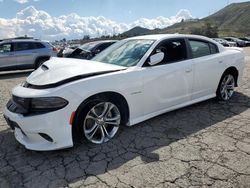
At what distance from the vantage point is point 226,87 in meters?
5.77

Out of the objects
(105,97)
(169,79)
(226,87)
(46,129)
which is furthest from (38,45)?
(46,129)

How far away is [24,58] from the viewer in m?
11.9

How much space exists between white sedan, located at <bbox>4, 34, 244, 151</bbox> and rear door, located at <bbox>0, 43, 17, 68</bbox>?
27.0ft

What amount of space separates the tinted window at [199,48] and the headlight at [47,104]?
2.82 metres

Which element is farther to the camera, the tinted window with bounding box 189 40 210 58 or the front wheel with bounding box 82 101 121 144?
the tinted window with bounding box 189 40 210 58

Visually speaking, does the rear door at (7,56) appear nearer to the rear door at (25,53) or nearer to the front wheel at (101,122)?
the rear door at (25,53)

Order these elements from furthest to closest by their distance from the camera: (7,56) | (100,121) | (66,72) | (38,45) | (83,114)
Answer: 1. (38,45)
2. (7,56)
3. (100,121)
4. (66,72)
5. (83,114)

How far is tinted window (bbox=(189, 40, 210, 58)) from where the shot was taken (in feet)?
16.2

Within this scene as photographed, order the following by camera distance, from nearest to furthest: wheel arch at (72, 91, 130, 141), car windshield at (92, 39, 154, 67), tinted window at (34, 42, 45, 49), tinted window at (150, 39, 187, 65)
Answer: wheel arch at (72, 91, 130, 141), car windshield at (92, 39, 154, 67), tinted window at (150, 39, 187, 65), tinted window at (34, 42, 45, 49)

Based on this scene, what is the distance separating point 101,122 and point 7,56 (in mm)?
9395

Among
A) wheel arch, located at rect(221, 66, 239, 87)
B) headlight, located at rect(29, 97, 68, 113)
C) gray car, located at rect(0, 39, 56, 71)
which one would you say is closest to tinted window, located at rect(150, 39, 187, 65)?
wheel arch, located at rect(221, 66, 239, 87)

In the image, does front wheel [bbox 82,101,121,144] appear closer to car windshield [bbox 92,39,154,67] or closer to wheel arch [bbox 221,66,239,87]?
car windshield [bbox 92,39,154,67]

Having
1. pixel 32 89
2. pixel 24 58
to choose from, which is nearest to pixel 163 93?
pixel 32 89

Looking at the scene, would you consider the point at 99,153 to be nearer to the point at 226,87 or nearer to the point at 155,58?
the point at 155,58
